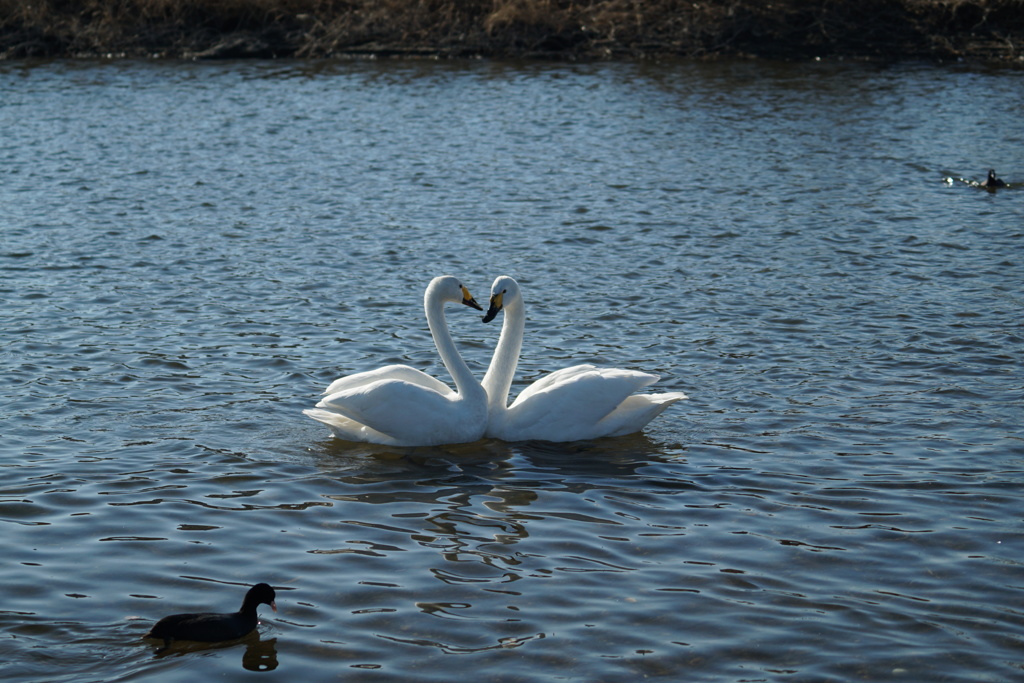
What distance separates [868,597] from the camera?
614cm

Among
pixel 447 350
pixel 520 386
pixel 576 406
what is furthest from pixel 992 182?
pixel 447 350

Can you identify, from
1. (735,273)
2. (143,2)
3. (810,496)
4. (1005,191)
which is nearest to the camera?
(810,496)

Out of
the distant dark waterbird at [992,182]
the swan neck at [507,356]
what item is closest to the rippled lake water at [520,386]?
the distant dark waterbird at [992,182]

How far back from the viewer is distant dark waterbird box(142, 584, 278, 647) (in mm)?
5527

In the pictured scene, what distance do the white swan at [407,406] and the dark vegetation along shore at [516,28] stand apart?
21.0 m

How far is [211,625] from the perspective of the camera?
5.57 meters

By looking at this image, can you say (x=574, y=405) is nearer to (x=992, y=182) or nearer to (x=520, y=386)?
(x=520, y=386)

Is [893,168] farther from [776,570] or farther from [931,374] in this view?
[776,570]

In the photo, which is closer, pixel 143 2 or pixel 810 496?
pixel 810 496

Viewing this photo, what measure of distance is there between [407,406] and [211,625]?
9.30 feet

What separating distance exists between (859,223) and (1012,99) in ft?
30.0

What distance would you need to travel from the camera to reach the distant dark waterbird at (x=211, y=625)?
18.1 feet

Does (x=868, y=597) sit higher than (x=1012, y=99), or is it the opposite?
(x=1012, y=99)

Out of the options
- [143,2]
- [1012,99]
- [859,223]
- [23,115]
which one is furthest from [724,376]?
[143,2]
